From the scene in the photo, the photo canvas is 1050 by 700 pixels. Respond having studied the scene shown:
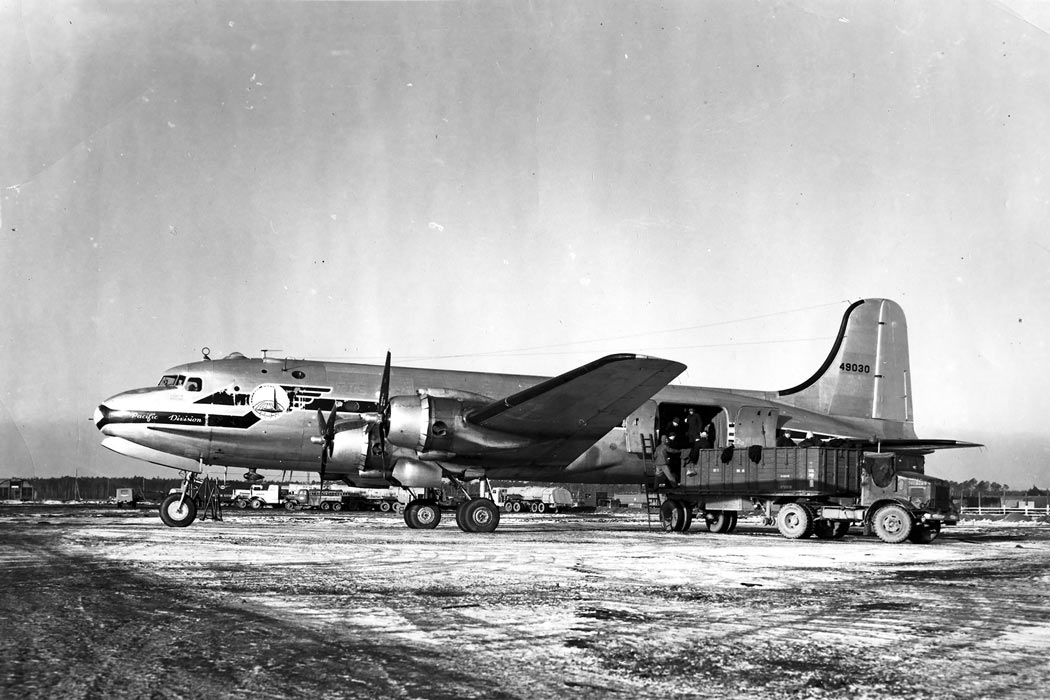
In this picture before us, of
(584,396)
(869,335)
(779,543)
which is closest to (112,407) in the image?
(584,396)

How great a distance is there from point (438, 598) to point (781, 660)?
3.39 m

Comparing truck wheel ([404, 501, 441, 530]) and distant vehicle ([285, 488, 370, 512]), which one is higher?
truck wheel ([404, 501, 441, 530])

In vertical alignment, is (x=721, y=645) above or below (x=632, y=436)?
below

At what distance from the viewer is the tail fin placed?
27203 millimetres

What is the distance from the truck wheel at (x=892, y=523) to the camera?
18672 mm

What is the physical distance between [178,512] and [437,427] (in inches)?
259

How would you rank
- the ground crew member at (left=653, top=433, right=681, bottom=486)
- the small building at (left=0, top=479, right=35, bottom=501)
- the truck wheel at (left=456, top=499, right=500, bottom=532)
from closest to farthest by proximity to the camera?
the truck wheel at (left=456, top=499, right=500, bottom=532) < the ground crew member at (left=653, top=433, right=681, bottom=486) < the small building at (left=0, top=479, right=35, bottom=501)

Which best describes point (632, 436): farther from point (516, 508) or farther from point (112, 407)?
point (516, 508)

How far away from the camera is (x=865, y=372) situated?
27.5 meters

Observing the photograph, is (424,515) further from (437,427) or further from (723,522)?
(723,522)

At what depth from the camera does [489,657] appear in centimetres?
542

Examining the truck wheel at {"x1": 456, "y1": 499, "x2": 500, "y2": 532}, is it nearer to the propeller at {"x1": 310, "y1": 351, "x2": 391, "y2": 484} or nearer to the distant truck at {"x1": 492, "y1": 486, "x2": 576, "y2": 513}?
the propeller at {"x1": 310, "y1": 351, "x2": 391, "y2": 484}

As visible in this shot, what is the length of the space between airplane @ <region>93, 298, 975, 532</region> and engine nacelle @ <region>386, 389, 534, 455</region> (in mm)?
25

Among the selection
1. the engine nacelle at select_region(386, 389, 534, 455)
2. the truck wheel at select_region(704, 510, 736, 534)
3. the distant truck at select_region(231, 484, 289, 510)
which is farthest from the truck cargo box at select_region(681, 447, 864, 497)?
the distant truck at select_region(231, 484, 289, 510)
